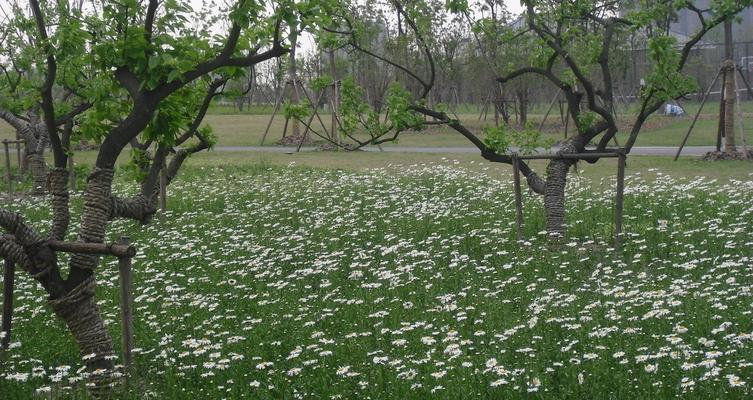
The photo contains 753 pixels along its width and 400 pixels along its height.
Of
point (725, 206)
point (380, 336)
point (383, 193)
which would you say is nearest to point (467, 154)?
point (383, 193)

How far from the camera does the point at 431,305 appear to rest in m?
7.98

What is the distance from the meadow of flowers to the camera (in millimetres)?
5898

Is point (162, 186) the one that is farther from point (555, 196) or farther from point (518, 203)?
point (555, 196)

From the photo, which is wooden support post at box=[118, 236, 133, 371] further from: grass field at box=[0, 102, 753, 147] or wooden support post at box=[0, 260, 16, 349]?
grass field at box=[0, 102, 753, 147]

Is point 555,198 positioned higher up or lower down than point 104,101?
lower down

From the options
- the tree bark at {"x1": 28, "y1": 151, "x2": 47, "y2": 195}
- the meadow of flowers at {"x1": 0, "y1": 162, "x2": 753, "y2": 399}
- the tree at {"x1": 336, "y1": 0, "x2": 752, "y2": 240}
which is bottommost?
the meadow of flowers at {"x1": 0, "y1": 162, "x2": 753, "y2": 399}

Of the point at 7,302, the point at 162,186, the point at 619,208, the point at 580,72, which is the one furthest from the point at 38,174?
the point at 619,208

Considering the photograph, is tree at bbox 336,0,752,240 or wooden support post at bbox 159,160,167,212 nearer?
tree at bbox 336,0,752,240

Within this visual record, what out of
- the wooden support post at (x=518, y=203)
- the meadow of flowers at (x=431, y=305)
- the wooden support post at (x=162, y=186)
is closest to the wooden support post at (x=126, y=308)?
the meadow of flowers at (x=431, y=305)

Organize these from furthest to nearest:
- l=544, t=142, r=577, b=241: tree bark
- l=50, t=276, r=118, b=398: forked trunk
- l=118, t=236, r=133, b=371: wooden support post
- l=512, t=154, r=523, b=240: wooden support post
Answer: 1. l=544, t=142, r=577, b=241: tree bark
2. l=512, t=154, r=523, b=240: wooden support post
3. l=50, t=276, r=118, b=398: forked trunk
4. l=118, t=236, r=133, b=371: wooden support post

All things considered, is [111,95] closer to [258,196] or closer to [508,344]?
[508,344]

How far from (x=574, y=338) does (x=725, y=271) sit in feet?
8.48

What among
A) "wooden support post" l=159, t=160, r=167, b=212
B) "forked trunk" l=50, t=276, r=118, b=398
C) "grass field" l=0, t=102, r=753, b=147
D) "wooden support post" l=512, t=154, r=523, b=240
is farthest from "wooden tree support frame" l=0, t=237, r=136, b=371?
"grass field" l=0, t=102, r=753, b=147

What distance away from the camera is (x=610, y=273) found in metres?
8.67
